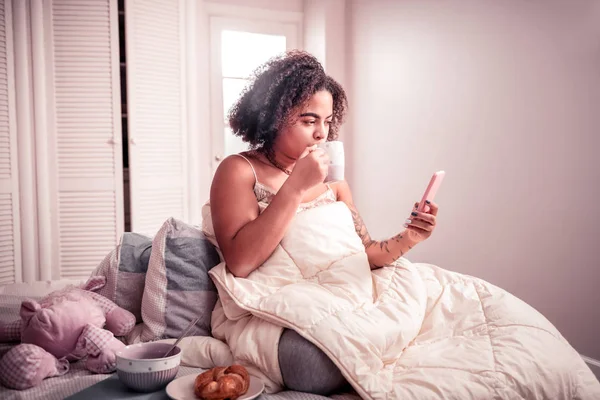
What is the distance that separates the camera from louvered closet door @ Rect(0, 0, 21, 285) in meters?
3.10

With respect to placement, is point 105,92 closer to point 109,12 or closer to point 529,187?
point 109,12

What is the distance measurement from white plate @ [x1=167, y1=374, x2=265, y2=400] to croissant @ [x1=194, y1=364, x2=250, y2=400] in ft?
0.04

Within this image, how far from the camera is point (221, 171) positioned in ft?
4.33

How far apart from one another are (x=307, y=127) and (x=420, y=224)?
0.38m

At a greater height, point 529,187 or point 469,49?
point 469,49

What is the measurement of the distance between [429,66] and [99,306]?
2.57 m

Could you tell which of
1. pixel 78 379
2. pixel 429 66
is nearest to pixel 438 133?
pixel 429 66

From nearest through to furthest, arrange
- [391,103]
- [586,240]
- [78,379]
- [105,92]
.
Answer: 1. [78,379]
2. [586,240]
3. [105,92]
4. [391,103]

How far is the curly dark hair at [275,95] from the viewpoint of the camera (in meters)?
1.38

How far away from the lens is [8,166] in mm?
3154

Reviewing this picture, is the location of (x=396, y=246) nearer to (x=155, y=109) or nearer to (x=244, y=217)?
(x=244, y=217)

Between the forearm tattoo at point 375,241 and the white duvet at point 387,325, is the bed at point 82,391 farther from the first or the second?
the forearm tattoo at point 375,241

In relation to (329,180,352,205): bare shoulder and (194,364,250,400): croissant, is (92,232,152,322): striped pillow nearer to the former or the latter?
(194,364,250,400): croissant

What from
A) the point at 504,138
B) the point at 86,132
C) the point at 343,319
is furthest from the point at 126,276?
the point at 86,132
